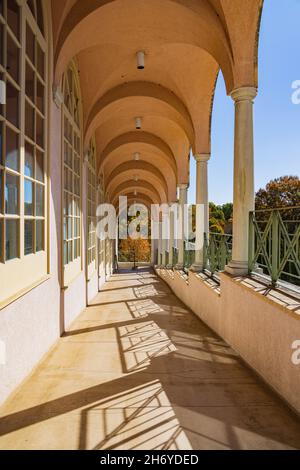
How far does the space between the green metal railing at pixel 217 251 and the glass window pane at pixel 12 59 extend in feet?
14.7

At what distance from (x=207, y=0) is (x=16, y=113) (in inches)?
165

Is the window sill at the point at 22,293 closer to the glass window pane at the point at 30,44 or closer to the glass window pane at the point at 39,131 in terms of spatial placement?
the glass window pane at the point at 39,131

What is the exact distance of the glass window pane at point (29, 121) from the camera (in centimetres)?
461

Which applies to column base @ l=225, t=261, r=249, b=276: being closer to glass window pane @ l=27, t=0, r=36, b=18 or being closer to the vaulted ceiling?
the vaulted ceiling

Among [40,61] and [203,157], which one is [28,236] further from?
[203,157]

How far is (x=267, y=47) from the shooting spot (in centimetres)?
629

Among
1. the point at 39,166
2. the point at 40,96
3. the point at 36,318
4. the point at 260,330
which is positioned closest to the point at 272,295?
the point at 260,330

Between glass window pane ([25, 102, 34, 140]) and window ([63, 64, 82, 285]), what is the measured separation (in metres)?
2.18

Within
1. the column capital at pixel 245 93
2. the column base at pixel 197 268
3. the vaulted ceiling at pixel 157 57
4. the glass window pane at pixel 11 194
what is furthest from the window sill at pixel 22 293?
the column base at pixel 197 268

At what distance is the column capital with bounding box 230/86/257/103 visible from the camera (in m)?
5.82

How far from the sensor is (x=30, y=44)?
475cm

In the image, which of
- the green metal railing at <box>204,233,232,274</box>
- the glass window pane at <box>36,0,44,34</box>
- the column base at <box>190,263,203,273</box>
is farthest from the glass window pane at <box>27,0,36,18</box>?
the column base at <box>190,263,203,273</box>

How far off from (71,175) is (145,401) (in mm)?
5492
